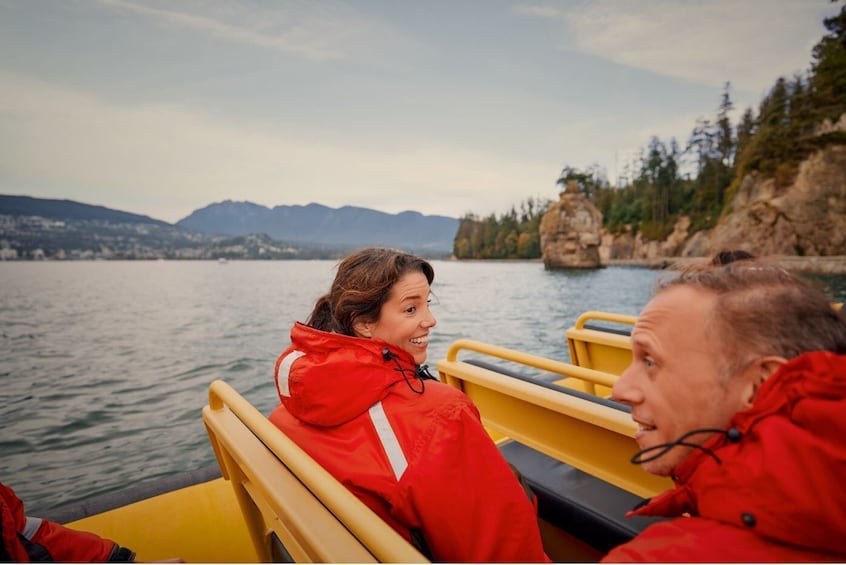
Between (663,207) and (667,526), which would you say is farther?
(663,207)

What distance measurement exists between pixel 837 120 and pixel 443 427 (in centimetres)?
5460

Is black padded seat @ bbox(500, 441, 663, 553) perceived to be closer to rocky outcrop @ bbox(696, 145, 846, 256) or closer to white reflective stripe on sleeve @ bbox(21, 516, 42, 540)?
white reflective stripe on sleeve @ bbox(21, 516, 42, 540)

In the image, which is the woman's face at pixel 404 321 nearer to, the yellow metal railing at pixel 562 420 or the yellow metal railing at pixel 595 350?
the yellow metal railing at pixel 562 420

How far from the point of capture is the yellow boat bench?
183cm

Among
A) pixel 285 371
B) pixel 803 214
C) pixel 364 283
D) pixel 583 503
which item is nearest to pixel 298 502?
pixel 285 371

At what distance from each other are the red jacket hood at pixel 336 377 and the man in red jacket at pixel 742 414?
73 centimetres

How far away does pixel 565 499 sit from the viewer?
6.30 ft

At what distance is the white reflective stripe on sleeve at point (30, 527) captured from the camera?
1.35m

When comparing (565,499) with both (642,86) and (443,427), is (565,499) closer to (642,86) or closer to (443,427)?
(443,427)

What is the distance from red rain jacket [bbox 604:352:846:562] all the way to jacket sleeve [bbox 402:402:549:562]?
530 mm

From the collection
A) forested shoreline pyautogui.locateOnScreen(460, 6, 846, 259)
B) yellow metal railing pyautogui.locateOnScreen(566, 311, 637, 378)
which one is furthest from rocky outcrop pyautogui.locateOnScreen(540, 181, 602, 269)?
yellow metal railing pyautogui.locateOnScreen(566, 311, 637, 378)

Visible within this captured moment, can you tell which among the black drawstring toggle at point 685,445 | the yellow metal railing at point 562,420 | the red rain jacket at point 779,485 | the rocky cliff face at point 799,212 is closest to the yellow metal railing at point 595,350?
the yellow metal railing at point 562,420

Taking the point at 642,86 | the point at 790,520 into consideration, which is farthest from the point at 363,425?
the point at 642,86

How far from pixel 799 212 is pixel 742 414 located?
4623 centimetres
